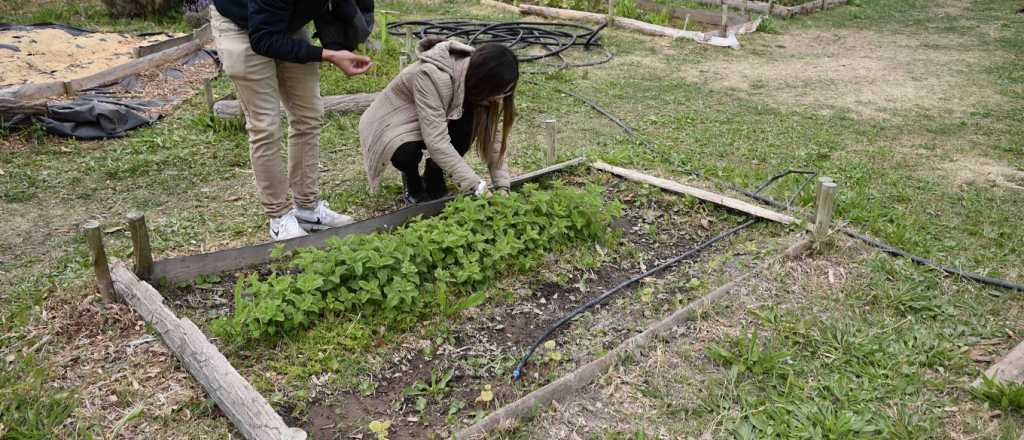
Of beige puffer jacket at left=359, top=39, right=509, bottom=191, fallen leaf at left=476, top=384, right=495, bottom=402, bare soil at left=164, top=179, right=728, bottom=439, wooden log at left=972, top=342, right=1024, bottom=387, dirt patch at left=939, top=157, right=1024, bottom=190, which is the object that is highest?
beige puffer jacket at left=359, top=39, right=509, bottom=191

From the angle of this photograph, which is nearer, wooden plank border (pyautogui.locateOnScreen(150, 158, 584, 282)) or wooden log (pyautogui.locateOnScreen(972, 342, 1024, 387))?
wooden log (pyautogui.locateOnScreen(972, 342, 1024, 387))

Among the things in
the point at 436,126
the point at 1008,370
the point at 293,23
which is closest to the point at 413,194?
the point at 436,126

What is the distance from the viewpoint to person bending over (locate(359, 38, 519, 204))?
3.26 m

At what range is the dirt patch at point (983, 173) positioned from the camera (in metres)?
4.61

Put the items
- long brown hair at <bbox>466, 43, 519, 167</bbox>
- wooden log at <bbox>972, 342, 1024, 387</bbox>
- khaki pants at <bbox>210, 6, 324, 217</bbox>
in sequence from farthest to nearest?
long brown hair at <bbox>466, 43, 519, 167</bbox>, khaki pants at <bbox>210, 6, 324, 217</bbox>, wooden log at <bbox>972, 342, 1024, 387</bbox>

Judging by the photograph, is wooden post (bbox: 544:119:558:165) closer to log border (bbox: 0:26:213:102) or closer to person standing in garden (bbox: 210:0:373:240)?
person standing in garden (bbox: 210:0:373:240)

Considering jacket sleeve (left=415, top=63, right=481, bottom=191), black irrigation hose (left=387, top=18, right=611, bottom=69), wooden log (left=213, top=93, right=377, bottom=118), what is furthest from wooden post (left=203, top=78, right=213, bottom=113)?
black irrigation hose (left=387, top=18, right=611, bottom=69)

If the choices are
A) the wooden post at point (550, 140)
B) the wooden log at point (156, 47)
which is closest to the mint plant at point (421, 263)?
the wooden post at point (550, 140)

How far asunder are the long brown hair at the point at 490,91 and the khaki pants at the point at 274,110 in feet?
2.40

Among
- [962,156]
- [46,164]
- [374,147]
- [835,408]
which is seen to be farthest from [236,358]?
[962,156]

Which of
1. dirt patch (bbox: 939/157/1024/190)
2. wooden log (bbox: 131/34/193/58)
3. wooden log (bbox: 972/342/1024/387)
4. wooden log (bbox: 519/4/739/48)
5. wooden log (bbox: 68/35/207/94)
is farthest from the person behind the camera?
wooden log (bbox: 519/4/739/48)

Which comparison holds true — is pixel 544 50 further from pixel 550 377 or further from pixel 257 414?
pixel 257 414

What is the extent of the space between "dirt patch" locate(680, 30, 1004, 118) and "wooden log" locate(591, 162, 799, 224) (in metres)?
2.99

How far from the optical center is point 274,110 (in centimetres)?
315
